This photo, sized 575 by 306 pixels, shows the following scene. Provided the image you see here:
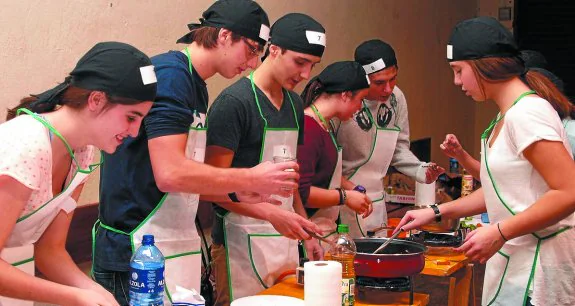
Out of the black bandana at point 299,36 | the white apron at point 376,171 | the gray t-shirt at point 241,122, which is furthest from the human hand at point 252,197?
the white apron at point 376,171

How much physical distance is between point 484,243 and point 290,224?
0.69 meters

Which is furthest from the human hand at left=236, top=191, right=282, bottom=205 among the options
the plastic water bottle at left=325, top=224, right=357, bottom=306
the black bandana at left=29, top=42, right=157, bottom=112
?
the black bandana at left=29, top=42, right=157, bottom=112

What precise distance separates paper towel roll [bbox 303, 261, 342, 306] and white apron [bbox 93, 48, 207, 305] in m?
0.45

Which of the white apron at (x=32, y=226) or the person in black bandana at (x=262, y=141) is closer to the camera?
the white apron at (x=32, y=226)

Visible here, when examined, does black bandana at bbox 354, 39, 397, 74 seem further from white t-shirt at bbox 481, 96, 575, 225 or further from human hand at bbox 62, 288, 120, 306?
human hand at bbox 62, 288, 120, 306

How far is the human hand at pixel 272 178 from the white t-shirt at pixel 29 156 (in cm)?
68

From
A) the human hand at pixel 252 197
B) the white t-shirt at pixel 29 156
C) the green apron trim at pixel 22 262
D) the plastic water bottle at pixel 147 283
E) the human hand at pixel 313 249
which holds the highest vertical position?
the white t-shirt at pixel 29 156

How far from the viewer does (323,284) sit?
2.32 m

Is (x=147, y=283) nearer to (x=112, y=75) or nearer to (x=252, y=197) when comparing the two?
(x=112, y=75)

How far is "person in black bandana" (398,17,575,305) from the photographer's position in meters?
2.40

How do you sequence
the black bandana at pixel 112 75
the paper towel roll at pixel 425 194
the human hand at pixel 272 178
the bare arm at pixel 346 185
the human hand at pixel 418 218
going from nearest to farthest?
the black bandana at pixel 112 75
the human hand at pixel 272 178
the human hand at pixel 418 218
the bare arm at pixel 346 185
the paper towel roll at pixel 425 194

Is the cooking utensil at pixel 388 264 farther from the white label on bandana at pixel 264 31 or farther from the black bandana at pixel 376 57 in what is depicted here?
the black bandana at pixel 376 57

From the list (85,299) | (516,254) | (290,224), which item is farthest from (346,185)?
(85,299)

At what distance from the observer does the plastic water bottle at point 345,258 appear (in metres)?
2.46
